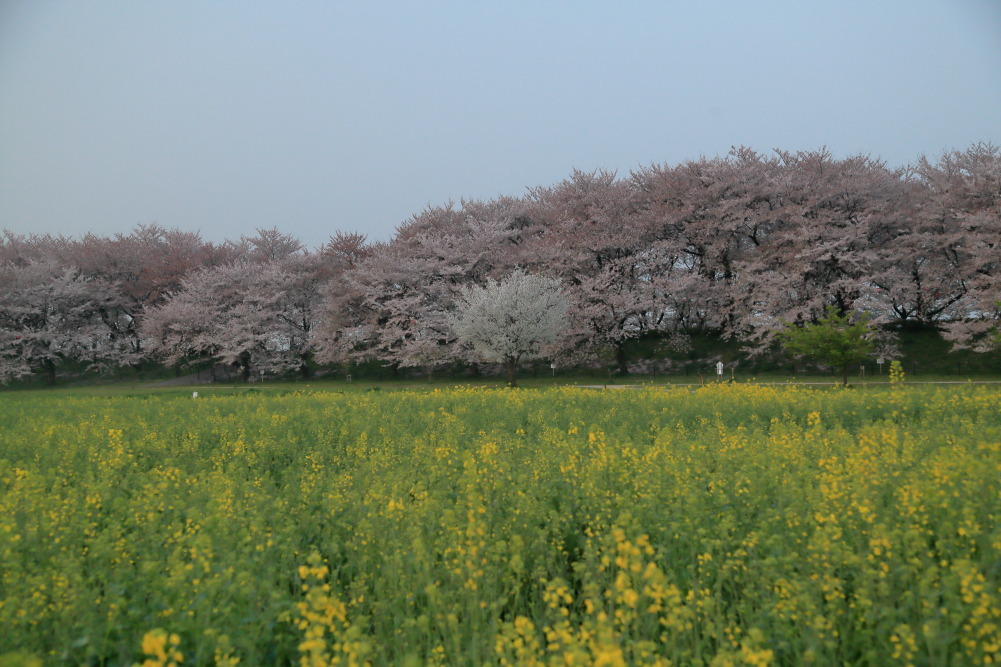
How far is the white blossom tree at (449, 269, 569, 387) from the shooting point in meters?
37.1

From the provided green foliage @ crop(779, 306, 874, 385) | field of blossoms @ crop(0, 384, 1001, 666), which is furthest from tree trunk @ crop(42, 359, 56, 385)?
green foliage @ crop(779, 306, 874, 385)

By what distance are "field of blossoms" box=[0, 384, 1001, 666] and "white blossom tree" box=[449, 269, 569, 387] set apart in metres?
27.5

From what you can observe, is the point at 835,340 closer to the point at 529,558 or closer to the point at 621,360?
the point at 621,360

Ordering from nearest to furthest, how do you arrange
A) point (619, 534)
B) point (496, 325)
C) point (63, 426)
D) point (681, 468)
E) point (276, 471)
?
point (619, 534) < point (681, 468) < point (276, 471) < point (63, 426) < point (496, 325)

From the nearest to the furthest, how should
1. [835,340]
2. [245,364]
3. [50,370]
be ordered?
[835,340] → [245,364] → [50,370]

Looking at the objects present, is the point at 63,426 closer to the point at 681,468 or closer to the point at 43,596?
the point at 43,596

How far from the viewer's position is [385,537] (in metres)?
5.12

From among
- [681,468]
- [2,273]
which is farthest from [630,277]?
[2,273]

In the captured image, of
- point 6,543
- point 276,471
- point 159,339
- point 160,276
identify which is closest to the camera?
point 6,543

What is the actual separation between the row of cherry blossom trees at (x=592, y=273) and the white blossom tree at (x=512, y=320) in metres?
3.32

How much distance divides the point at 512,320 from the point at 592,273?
937 cm

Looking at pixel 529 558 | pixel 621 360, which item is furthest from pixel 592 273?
pixel 529 558

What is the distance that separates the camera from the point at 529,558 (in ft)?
17.2

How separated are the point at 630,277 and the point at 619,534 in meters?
41.1
